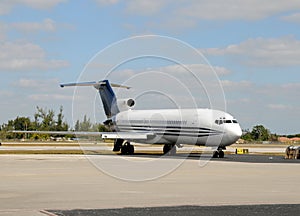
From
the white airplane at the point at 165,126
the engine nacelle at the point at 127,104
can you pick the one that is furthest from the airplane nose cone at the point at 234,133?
the engine nacelle at the point at 127,104

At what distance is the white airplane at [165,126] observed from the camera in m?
47.4

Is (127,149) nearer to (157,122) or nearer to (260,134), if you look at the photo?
(157,122)

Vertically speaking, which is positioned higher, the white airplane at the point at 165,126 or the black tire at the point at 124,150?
the white airplane at the point at 165,126

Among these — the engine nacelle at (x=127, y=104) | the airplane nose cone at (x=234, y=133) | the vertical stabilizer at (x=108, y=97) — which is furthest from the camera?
the vertical stabilizer at (x=108, y=97)

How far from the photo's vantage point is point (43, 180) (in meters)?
24.5

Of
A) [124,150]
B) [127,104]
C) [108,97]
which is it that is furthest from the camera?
[108,97]

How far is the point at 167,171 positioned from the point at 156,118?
23250 millimetres

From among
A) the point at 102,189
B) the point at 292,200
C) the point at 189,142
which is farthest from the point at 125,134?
the point at 292,200

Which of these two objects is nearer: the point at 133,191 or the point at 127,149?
the point at 133,191

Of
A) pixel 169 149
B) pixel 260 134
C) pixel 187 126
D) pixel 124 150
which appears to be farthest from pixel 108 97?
pixel 260 134

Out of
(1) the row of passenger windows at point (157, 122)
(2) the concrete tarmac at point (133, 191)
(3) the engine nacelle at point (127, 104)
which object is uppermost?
(3) the engine nacelle at point (127, 104)

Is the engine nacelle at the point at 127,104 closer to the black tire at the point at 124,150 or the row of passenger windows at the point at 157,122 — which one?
the row of passenger windows at the point at 157,122

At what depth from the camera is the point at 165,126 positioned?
52781 millimetres

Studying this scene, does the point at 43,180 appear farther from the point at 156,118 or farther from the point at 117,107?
the point at 117,107
